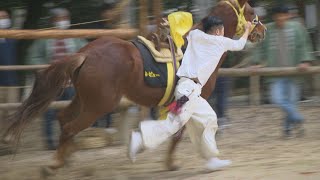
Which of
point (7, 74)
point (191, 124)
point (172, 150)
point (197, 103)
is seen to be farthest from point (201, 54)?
point (7, 74)

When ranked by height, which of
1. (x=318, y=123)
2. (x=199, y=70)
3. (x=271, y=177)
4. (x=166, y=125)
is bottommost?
(x=318, y=123)

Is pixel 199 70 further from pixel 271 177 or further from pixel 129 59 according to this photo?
pixel 271 177

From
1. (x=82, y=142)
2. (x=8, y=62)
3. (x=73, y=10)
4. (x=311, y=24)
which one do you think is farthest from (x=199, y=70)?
(x=311, y=24)

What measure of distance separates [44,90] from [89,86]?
17.9 inches

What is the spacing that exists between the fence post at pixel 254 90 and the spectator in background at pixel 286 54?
6.86ft

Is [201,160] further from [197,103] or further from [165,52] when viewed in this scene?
[165,52]

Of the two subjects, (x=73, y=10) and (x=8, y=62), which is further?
Answer: (x=73, y=10)

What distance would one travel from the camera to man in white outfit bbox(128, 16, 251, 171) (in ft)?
18.9

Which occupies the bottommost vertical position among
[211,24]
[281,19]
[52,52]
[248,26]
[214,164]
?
[214,164]

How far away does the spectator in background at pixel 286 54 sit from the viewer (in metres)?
7.92

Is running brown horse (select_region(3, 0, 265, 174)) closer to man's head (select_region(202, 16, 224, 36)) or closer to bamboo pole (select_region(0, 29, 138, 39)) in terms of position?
bamboo pole (select_region(0, 29, 138, 39))

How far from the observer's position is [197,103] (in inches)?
233

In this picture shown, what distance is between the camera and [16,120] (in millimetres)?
5711

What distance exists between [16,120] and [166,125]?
143cm
